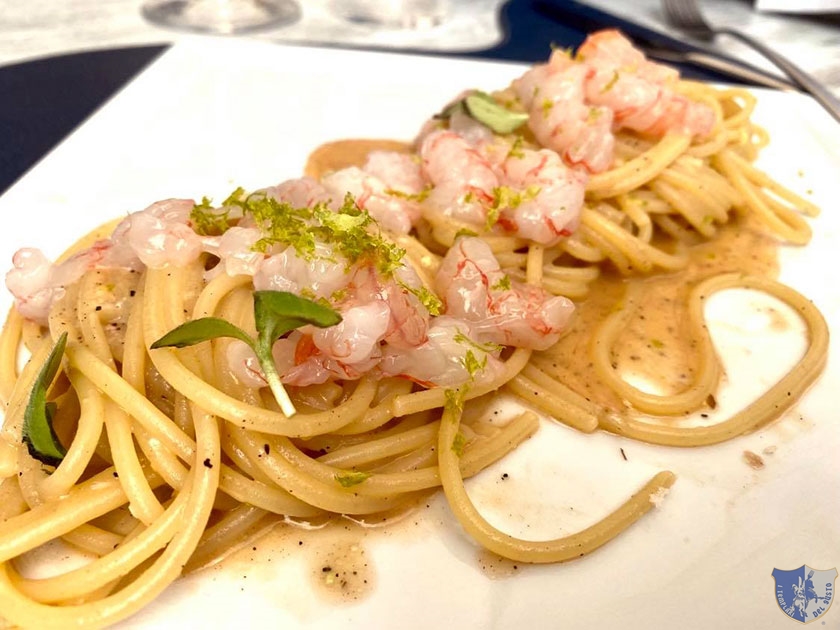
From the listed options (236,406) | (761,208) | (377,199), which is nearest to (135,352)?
(236,406)

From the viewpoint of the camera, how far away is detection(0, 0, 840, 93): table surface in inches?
240

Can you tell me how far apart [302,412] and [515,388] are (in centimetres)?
85

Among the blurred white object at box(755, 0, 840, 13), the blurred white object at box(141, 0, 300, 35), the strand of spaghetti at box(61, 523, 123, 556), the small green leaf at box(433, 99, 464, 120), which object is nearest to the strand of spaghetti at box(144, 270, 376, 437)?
the strand of spaghetti at box(61, 523, 123, 556)

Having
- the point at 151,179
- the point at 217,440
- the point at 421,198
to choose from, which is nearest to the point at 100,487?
the point at 217,440

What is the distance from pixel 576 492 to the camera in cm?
240

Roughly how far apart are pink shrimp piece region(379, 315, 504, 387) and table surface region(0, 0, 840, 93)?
4.10m

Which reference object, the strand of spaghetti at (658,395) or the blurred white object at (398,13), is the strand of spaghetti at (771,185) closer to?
the strand of spaghetti at (658,395)

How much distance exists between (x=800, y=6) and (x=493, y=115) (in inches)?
201

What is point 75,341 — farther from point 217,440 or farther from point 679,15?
point 679,15

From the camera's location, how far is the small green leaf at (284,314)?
6.37 ft

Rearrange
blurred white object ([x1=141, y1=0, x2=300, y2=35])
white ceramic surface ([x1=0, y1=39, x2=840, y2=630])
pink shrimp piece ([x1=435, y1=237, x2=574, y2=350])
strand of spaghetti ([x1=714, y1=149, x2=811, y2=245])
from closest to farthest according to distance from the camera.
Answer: white ceramic surface ([x1=0, y1=39, x2=840, y2=630])
pink shrimp piece ([x1=435, y1=237, x2=574, y2=350])
strand of spaghetti ([x1=714, y1=149, x2=811, y2=245])
blurred white object ([x1=141, y1=0, x2=300, y2=35])

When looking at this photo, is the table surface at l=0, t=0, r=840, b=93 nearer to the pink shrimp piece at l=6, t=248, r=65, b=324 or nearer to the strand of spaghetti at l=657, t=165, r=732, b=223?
the strand of spaghetti at l=657, t=165, r=732, b=223

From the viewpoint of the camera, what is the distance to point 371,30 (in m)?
6.78

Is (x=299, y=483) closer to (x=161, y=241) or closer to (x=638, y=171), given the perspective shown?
(x=161, y=241)
